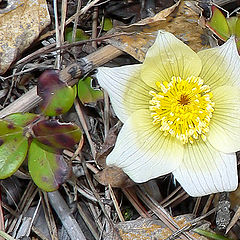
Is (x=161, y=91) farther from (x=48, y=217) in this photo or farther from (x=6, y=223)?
(x=6, y=223)

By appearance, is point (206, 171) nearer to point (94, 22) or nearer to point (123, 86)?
point (123, 86)

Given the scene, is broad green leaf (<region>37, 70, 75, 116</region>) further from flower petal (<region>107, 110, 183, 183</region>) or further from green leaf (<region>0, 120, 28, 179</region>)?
flower petal (<region>107, 110, 183, 183</region>)

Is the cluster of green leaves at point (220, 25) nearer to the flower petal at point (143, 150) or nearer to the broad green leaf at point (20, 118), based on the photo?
the flower petal at point (143, 150)

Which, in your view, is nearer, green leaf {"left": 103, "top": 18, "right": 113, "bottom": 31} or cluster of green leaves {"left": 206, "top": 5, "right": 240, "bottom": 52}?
cluster of green leaves {"left": 206, "top": 5, "right": 240, "bottom": 52}

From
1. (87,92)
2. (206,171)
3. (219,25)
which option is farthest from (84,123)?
(219,25)

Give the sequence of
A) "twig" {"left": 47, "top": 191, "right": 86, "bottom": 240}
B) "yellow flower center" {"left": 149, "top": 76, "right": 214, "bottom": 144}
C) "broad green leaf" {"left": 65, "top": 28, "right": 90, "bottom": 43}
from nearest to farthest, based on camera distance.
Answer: "yellow flower center" {"left": 149, "top": 76, "right": 214, "bottom": 144}, "twig" {"left": 47, "top": 191, "right": 86, "bottom": 240}, "broad green leaf" {"left": 65, "top": 28, "right": 90, "bottom": 43}

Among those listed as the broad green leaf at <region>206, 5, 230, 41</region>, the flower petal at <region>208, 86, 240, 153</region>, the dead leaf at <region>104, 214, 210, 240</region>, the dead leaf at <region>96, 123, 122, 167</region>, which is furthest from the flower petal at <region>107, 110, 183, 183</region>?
the broad green leaf at <region>206, 5, 230, 41</region>

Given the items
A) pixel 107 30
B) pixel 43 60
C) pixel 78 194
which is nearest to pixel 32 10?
pixel 43 60

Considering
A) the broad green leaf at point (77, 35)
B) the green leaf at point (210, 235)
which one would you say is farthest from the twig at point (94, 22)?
the green leaf at point (210, 235)
